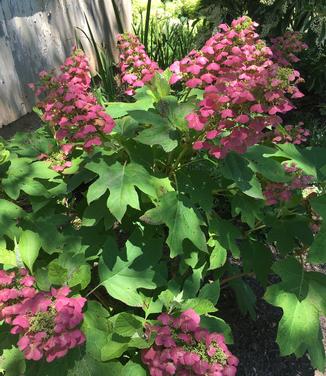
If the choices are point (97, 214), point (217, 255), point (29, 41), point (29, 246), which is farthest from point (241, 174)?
point (29, 41)

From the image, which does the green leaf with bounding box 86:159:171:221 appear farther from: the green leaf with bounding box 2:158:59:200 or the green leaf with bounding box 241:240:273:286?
the green leaf with bounding box 241:240:273:286

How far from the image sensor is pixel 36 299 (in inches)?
52.9

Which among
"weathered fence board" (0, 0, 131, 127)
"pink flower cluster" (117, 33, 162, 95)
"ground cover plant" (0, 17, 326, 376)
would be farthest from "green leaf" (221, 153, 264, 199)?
Answer: "weathered fence board" (0, 0, 131, 127)

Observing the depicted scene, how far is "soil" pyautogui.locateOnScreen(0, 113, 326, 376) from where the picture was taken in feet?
7.75

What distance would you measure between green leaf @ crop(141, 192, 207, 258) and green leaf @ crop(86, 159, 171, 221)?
0.06 meters

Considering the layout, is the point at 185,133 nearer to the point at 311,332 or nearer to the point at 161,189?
the point at 161,189

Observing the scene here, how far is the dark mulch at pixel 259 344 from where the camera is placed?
2361mm

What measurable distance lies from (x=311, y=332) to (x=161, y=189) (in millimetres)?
795

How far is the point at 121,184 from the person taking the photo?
5.53ft

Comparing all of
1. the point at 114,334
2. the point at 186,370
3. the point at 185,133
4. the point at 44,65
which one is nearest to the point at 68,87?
the point at 185,133

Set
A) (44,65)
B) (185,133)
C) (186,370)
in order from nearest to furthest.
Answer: (186,370), (185,133), (44,65)

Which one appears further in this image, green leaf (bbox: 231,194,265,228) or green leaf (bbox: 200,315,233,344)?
green leaf (bbox: 231,194,265,228)

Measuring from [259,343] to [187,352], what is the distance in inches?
51.8

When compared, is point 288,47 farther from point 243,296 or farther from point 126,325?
point 126,325
